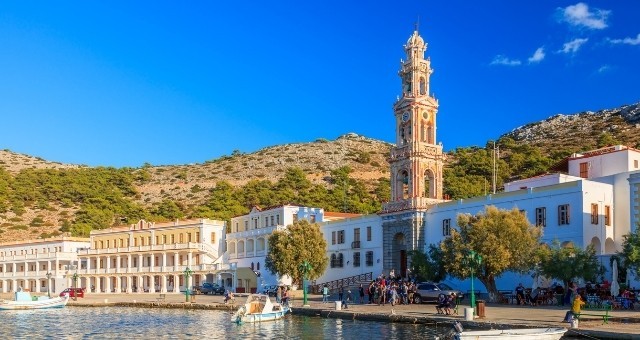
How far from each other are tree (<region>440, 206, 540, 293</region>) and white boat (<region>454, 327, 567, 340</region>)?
47.5ft

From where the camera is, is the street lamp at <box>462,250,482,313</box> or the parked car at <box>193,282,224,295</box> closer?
the street lamp at <box>462,250,482,313</box>

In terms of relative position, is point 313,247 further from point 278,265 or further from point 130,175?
point 130,175

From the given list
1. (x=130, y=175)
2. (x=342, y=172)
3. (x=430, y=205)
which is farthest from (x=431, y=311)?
(x=130, y=175)

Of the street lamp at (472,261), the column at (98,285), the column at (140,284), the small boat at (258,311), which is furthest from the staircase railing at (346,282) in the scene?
the column at (98,285)

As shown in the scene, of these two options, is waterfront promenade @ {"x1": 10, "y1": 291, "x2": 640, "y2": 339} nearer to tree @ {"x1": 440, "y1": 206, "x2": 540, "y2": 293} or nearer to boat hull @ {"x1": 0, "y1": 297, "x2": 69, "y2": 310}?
tree @ {"x1": 440, "y1": 206, "x2": 540, "y2": 293}

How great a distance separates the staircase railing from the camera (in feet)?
204

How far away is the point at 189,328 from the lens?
40031mm

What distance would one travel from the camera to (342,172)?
135125 mm

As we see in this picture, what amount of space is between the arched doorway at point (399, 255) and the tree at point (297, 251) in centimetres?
677

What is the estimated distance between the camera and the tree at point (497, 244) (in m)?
43.6

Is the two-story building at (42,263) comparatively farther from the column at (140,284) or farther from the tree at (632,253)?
the tree at (632,253)

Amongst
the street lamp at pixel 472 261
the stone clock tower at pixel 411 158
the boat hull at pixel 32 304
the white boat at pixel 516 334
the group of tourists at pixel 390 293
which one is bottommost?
the boat hull at pixel 32 304

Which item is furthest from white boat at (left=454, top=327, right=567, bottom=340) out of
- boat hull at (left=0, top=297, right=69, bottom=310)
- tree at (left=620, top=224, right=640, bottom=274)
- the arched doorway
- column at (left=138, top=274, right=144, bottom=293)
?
column at (left=138, top=274, right=144, bottom=293)

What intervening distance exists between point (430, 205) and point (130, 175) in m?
104
